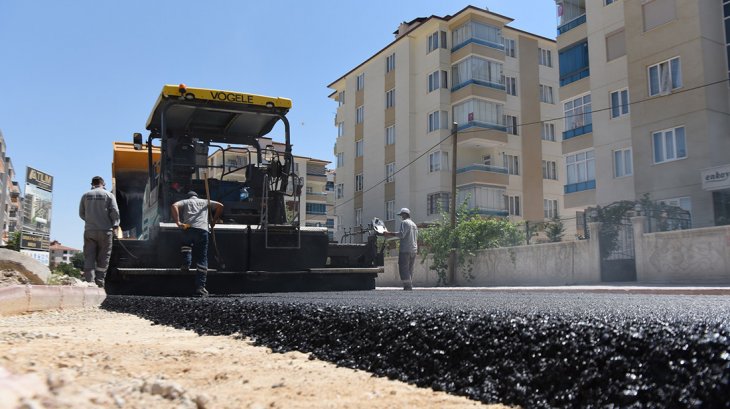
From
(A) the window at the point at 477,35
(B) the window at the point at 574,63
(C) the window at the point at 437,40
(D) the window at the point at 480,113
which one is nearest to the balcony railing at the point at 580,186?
(B) the window at the point at 574,63

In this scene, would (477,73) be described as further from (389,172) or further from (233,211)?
(233,211)

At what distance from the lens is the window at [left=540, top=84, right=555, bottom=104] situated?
41.1 metres

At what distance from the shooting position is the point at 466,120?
37031 millimetres

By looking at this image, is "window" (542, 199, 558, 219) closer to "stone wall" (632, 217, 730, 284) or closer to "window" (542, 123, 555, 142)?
"window" (542, 123, 555, 142)

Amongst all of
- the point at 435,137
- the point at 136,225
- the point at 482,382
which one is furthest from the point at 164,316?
the point at 435,137

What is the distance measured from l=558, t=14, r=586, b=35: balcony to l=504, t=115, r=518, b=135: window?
902 cm

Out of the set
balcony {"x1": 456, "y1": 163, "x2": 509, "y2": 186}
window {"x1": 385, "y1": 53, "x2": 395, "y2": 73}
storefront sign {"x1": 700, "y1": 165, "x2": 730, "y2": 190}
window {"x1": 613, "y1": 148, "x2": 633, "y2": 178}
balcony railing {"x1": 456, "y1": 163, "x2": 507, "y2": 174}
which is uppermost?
window {"x1": 385, "y1": 53, "x2": 395, "y2": 73}

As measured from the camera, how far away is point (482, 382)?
103 inches

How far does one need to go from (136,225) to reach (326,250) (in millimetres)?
4709

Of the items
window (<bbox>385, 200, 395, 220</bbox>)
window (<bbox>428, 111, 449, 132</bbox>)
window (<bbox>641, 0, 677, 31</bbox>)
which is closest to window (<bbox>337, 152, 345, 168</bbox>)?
window (<bbox>385, 200, 395, 220</bbox>)

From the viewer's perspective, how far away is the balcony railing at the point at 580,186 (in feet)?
91.1

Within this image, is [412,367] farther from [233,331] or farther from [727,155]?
[727,155]

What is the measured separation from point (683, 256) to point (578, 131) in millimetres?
13823

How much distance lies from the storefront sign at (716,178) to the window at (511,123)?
726 inches
